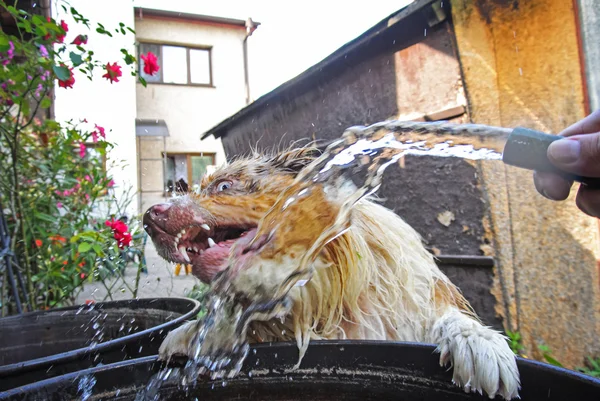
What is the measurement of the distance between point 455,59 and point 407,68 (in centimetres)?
26

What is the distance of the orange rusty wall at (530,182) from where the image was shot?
2018mm

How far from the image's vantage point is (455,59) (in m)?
2.19

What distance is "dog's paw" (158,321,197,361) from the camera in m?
1.06

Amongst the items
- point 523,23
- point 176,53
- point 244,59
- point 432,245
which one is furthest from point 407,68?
point 176,53

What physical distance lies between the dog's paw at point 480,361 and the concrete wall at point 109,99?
5925 mm

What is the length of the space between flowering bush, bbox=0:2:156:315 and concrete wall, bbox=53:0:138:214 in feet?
9.49

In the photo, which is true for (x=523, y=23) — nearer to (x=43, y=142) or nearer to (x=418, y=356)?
(x=418, y=356)

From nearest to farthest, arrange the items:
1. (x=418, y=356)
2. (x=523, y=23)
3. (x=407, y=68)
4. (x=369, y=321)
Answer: (x=418, y=356), (x=369, y=321), (x=523, y=23), (x=407, y=68)

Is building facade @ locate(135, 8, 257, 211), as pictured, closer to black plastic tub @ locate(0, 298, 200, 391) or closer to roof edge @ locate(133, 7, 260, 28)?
roof edge @ locate(133, 7, 260, 28)

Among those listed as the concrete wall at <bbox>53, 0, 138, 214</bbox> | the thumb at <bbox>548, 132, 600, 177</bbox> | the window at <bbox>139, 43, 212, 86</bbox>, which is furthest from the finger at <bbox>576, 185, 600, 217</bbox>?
the window at <bbox>139, 43, 212, 86</bbox>

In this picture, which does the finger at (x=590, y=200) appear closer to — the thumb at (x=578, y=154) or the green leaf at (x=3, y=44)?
the thumb at (x=578, y=154)

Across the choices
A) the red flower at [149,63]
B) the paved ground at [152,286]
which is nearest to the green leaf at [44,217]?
the paved ground at [152,286]

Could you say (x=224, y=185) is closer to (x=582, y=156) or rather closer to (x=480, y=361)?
(x=480, y=361)

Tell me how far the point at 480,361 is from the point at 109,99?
930 centimetres
